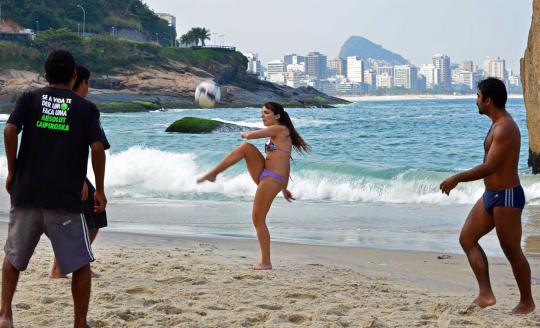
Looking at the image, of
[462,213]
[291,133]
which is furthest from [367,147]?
[291,133]

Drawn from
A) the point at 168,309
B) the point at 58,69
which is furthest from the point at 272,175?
the point at 58,69

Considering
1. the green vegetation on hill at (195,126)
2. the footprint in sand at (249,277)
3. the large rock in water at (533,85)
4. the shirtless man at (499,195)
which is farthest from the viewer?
the green vegetation on hill at (195,126)

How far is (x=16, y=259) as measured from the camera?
4.82 meters

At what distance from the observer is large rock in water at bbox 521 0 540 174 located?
15758mm

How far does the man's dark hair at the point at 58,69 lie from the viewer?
4.75 m

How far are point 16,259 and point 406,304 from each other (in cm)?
258

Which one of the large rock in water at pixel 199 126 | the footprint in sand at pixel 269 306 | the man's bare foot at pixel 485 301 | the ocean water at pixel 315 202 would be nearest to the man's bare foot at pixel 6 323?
the footprint in sand at pixel 269 306

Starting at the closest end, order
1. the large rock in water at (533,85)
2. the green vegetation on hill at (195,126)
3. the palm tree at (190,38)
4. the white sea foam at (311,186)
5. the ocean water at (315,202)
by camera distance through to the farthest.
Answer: the ocean water at (315,202)
the white sea foam at (311,186)
the large rock in water at (533,85)
the green vegetation on hill at (195,126)
the palm tree at (190,38)

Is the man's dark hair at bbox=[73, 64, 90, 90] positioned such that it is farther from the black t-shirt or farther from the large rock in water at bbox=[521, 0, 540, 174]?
the large rock in water at bbox=[521, 0, 540, 174]

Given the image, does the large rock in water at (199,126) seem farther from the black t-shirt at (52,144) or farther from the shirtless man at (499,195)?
the black t-shirt at (52,144)

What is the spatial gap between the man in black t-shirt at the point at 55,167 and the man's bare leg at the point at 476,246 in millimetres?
2440

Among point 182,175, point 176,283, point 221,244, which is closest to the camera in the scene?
point 176,283

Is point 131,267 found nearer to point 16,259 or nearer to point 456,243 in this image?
point 16,259

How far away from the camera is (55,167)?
15.2 ft
